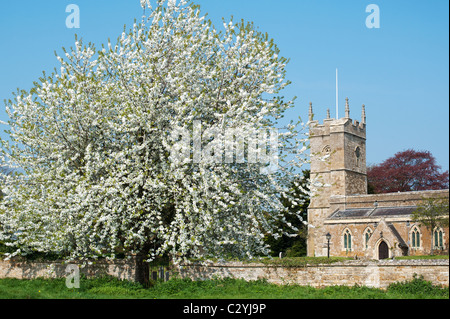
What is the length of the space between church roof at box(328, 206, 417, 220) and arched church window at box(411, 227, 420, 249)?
2255 millimetres

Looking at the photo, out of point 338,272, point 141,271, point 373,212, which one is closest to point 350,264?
point 338,272

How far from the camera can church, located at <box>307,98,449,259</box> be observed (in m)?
52.2

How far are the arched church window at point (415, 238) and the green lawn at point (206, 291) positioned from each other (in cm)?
3547

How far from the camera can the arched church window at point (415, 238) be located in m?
52.6

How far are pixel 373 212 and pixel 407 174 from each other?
21.4 m

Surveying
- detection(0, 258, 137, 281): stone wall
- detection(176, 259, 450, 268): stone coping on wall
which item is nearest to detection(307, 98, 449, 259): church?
detection(176, 259, 450, 268): stone coping on wall

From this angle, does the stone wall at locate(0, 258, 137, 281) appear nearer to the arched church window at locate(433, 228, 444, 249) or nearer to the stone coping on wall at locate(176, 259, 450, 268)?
the stone coping on wall at locate(176, 259, 450, 268)

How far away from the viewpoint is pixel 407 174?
77375 millimetres

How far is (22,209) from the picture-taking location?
67.3ft

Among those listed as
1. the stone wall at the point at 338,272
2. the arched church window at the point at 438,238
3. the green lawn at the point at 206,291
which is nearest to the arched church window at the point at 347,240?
the arched church window at the point at 438,238

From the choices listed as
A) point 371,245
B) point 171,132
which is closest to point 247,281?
point 171,132

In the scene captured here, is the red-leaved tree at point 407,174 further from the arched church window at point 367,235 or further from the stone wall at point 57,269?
the stone wall at point 57,269
